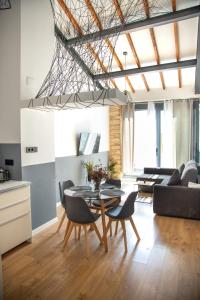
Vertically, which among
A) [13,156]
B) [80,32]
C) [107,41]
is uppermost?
[80,32]

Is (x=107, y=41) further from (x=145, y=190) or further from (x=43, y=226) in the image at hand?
(x=145, y=190)

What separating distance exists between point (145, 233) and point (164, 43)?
4.19 meters

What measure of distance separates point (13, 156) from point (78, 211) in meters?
1.33

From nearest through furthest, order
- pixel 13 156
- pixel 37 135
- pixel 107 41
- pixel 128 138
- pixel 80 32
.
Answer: pixel 107 41 < pixel 80 32 < pixel 13 156 < pixel 37 135 < pixel 128 138

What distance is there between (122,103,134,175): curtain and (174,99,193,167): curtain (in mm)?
1438

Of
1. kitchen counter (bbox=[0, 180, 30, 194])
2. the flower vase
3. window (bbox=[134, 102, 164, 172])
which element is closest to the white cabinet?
kitchen counter (bbox=[0, 180, 30, 194])

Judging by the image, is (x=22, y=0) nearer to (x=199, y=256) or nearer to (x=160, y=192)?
(x=160, y=192)

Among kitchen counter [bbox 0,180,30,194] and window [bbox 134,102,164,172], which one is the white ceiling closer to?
window [bbox 134,102,164,172]

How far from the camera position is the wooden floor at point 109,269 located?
2092mm

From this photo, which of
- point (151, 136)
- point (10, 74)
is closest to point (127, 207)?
point (10, 74)

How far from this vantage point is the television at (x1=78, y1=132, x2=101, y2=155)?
552cm

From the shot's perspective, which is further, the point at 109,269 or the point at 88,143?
the point at 88,143

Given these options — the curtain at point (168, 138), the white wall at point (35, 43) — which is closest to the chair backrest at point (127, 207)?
the white wall at point (35, 43)

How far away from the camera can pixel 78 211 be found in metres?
2.74
